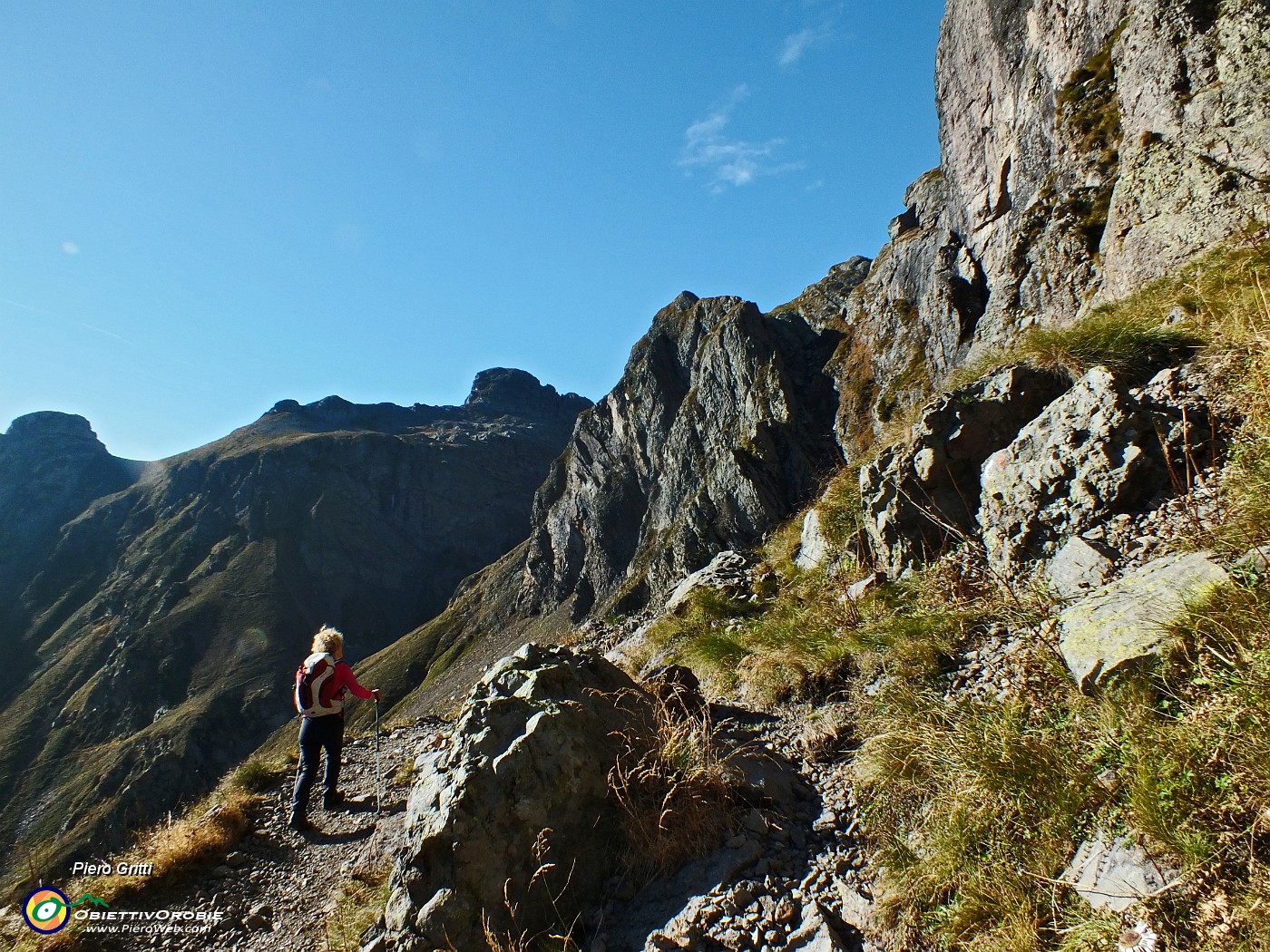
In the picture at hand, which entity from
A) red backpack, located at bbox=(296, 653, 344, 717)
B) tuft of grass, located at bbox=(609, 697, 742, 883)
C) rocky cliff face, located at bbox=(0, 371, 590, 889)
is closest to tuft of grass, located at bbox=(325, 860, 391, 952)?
tuft of grass, located at bbox=(609, 697, 742, 883)

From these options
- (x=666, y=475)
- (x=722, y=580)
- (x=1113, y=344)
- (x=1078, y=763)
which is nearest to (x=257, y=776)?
(x=722, y=580)

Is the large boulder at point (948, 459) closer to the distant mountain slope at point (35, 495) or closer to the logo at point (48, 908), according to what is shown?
the logo at point (48, 908)

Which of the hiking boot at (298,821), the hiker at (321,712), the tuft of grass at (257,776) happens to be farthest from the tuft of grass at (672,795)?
the tuft of grass at (257,776)

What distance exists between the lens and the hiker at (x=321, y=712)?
26.7 ft

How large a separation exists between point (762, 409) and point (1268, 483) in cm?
5661

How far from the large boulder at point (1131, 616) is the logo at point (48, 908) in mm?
8954

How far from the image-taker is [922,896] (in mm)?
3352

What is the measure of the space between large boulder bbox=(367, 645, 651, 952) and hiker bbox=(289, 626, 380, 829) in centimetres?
343

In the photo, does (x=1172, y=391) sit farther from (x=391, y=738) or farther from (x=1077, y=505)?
(x=391, y=738)

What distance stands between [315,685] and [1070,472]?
8979mm

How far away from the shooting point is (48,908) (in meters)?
6.25

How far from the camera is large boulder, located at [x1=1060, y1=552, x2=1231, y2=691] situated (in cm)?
355

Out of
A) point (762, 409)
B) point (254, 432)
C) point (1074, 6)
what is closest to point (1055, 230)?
point (1074, 6)

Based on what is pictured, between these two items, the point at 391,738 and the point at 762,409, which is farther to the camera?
the point at 762,409
